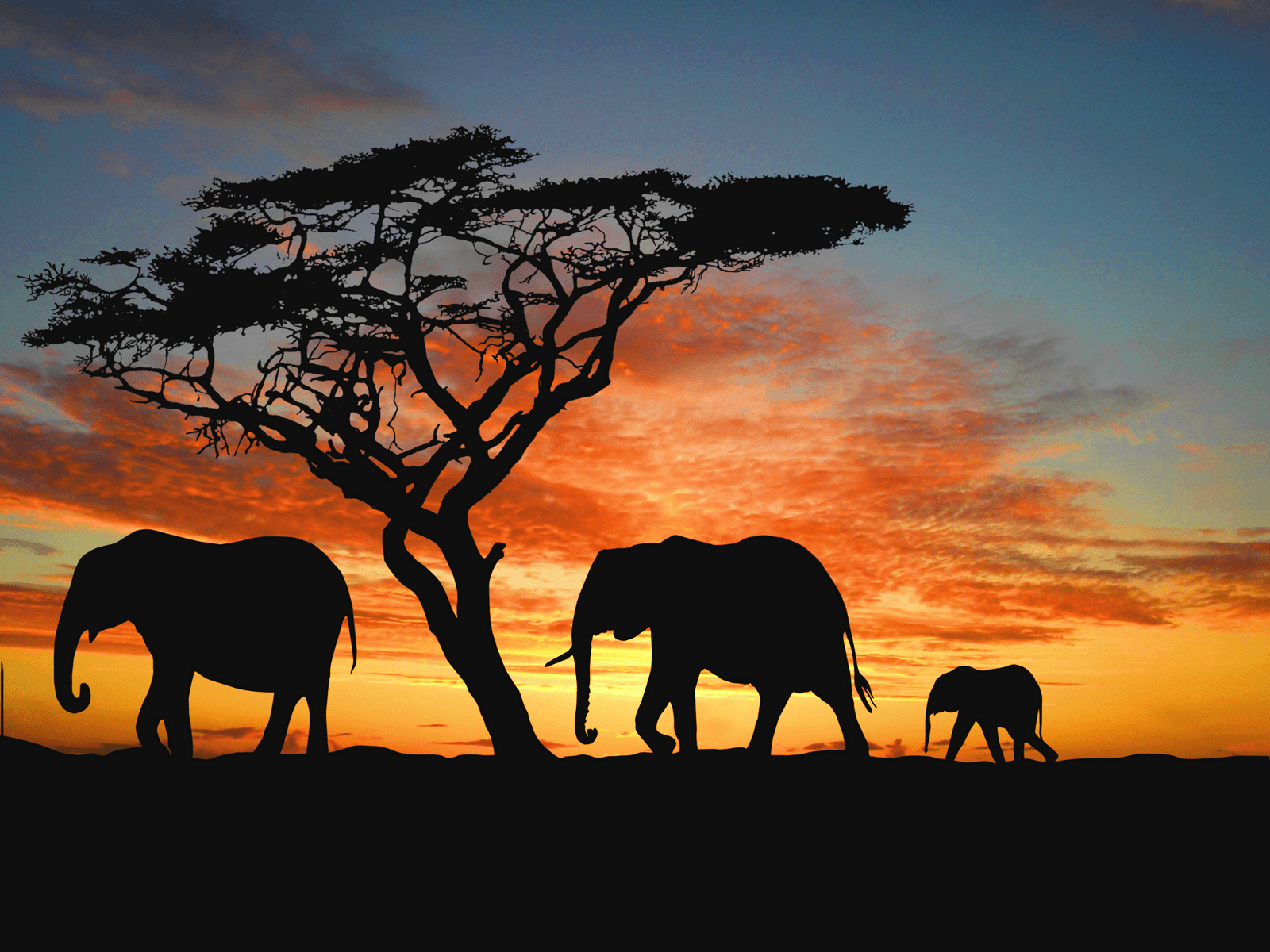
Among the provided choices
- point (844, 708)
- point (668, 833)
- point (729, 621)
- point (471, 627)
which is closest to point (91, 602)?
point (471, 627)

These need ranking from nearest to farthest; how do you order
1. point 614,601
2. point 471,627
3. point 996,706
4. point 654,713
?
point 654,713
point 614,601
point 471,627
point 996,706

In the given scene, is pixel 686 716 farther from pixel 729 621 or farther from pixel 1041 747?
pixel 1041 747

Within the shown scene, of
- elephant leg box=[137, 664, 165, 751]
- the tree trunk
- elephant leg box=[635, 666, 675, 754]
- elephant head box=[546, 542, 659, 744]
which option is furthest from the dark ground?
the tree trunk

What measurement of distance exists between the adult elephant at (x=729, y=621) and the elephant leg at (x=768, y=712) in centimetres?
2

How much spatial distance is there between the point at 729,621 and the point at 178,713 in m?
7.57

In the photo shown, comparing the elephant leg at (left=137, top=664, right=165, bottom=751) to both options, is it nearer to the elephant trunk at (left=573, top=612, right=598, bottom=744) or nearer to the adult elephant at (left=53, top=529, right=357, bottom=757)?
the adult elephant at (left=53, top=529, right=357, bottom=757)

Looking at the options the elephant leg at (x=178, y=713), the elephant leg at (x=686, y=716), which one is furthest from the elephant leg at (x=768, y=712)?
the elephant leg at (x=178, y=713)

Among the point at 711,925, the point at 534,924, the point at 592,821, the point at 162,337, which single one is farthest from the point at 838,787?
the point at 162,337

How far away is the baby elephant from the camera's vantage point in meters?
24.1

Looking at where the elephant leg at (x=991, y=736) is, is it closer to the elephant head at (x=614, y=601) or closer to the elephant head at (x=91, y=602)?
the elephant head at (x=614, y=601)

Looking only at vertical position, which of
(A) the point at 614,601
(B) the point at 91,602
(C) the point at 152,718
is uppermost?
(A) the point at 614,601

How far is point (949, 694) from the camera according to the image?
2469cm

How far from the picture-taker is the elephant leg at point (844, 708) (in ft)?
54.5

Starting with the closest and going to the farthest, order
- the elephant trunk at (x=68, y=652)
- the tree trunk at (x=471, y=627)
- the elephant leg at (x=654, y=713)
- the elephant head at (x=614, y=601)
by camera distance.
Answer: the elephant trunk at (x=68, y=652)
the elephant leg at (x=654, y=713)
the elephant head at (x=614, y=601)
the tree trunk at (x=471, y=627)
